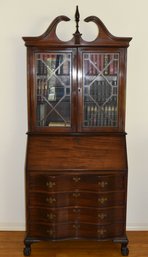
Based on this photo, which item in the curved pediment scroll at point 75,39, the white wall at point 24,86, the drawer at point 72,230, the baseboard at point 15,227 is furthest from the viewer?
the baseboard at point 15,227

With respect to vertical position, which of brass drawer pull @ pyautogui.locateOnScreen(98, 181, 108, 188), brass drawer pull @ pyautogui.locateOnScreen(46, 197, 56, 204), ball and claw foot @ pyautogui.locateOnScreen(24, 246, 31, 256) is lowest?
ball and claw foot @ pyautogui.locateOnScreen(24, 246, 31, 256)

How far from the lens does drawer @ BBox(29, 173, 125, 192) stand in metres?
2.67

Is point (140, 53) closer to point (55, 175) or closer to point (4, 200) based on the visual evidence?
point (55, 175)

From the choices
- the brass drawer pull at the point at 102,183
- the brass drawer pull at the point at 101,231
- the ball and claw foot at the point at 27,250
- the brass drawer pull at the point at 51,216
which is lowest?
the ball and claw foot at the point at 27,250

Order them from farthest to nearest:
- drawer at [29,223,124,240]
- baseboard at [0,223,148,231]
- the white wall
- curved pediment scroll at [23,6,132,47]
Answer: baseboard at [0,223,148,231]
the white wall
drawer at [29,223,124,240]
curved pediment scroll at [23,6,132,47]

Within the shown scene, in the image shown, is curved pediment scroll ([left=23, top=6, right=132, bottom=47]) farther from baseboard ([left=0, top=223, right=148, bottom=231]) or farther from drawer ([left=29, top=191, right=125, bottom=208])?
baseboard ([left=0, top=223, right=148, bottom=231])

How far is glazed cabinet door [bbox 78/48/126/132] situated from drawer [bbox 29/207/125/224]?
726mm

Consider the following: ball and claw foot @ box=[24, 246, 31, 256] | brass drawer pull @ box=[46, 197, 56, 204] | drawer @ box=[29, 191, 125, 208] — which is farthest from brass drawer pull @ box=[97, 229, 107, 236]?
ball and claw foot @ box=[24, 246, 31, 256]

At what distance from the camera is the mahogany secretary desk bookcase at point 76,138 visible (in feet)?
8.77

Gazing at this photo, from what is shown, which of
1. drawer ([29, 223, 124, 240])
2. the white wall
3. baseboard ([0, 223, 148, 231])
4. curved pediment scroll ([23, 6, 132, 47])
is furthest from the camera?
baseboard ([0, 223, 148, 231])

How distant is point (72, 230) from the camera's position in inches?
109

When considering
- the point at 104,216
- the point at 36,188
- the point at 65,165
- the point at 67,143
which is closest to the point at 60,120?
the point at 67,143

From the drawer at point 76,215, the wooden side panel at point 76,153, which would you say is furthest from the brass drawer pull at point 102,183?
the drawer at point 76,215

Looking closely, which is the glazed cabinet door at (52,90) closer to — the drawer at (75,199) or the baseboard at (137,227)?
the drawer at (75,199)
